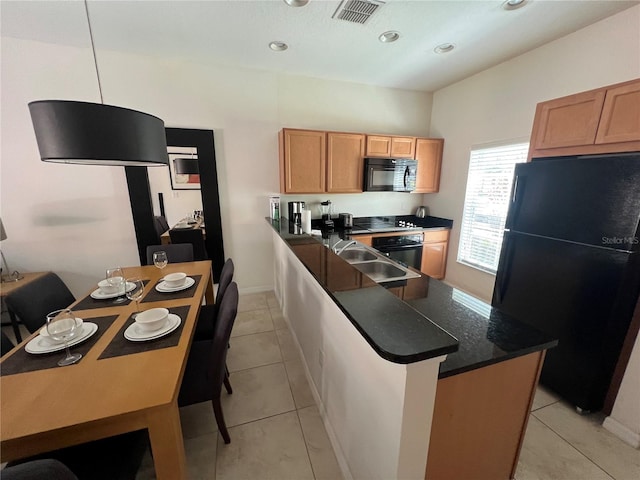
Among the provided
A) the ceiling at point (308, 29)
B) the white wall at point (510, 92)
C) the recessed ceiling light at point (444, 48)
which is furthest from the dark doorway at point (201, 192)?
the white wall at point (510, 92)

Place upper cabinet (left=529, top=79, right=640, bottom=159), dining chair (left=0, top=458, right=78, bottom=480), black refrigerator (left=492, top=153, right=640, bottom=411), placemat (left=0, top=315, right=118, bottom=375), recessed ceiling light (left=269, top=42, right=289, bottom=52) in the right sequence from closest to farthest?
dining chair (left=0, top=458, right=78, bottom=480), placemat (left=0, top=315, right=118, bottom=375), black refrigerator (left=492, top=153, right=640, bottom=411), upper cabinet (left=529, top=79, right=640, bottom=159), recessed ceiling light (left=269, top=42, right=289, bottom=52)

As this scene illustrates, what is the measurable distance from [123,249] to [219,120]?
1985mm

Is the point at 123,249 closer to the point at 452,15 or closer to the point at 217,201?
the point at 217,201

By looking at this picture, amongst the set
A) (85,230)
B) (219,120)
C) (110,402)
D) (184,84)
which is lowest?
(110,402)

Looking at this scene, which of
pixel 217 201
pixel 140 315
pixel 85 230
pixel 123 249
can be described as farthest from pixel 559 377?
pixel 85 230

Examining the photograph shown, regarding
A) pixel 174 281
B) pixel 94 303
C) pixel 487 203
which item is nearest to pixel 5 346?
pixel 94 303

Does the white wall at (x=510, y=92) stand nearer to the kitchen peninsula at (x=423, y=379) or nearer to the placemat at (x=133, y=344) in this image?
the kitchen peninsula at (x=423, y=379)

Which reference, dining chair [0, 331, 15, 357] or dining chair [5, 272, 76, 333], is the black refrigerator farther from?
dining chair [5, 272, 76, 333]

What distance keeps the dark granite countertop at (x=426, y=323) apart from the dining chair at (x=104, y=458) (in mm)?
1086

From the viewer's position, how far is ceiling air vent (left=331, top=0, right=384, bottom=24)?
188cm

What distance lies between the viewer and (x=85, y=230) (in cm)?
297

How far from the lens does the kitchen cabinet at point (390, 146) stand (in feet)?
11.2

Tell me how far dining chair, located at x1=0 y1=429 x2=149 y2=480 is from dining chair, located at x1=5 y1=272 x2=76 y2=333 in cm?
97

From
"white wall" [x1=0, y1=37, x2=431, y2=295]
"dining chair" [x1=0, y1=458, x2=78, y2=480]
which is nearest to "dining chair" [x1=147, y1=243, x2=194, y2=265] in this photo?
"white wall" [x1=0, y1=37, x2=431, y2=295]
